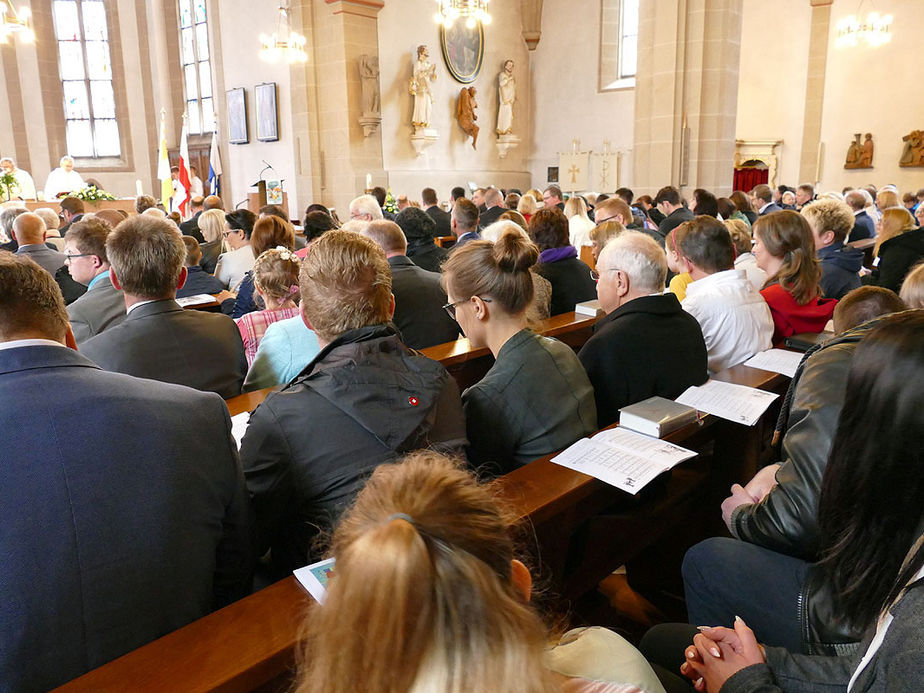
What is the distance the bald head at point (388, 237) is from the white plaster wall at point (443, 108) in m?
8.37

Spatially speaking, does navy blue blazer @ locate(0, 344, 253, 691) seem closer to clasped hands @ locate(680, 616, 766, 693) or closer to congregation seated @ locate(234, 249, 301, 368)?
clasped hands @ locate(680, 616, 766, 693)

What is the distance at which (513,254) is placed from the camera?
7.70ft

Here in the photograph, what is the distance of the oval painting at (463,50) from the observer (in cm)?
1336

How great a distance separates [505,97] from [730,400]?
1320 centimetres

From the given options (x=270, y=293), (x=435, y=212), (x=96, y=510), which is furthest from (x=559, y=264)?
(x=435, y=212)

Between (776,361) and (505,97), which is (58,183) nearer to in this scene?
(505,97)

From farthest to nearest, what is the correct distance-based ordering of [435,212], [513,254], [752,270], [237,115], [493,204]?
[237,115] < [435,212] < [493,204] < [752,270] < [513,254]

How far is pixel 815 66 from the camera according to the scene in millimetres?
13852

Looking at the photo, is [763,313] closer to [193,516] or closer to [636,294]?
[636,294]

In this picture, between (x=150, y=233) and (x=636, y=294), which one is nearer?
(x=150, y=233)

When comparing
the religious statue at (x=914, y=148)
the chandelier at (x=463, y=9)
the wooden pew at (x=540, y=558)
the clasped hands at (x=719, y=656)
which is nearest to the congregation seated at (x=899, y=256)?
the wooden pew at (x=540, y=558)

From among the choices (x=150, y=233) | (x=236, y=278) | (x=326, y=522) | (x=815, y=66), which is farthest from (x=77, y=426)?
(x=815, y=66)

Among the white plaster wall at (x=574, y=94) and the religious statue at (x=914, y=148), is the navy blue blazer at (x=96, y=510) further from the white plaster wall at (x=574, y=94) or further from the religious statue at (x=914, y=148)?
the religious statue at (x=914, y=148)

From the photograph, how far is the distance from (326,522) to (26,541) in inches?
25.5
